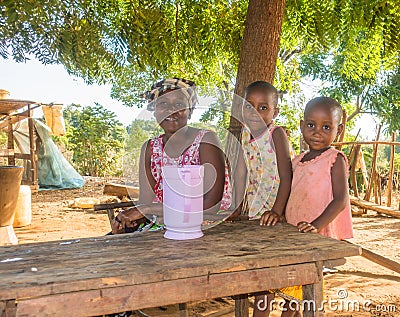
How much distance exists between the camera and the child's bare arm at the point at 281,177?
2.26m

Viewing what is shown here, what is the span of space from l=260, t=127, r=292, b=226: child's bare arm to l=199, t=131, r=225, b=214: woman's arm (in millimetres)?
296

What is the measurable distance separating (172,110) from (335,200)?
0.97 meters

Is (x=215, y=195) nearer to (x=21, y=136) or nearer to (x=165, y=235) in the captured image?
(x=165, y=235)

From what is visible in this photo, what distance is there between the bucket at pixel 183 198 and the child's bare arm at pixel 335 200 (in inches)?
22.0

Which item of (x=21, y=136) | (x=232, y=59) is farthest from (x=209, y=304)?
(x=21, y=136)

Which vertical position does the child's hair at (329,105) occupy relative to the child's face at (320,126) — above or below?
above

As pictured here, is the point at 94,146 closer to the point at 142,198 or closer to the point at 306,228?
the point at 142,198

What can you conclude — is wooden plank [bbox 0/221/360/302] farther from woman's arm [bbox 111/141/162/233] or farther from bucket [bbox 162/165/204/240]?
woman's arm [bbox 111/141/162/233]

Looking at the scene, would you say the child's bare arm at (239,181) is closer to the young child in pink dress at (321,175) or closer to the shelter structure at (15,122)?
the young child in pink dress at (321,175)

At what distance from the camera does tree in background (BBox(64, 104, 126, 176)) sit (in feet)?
46.8

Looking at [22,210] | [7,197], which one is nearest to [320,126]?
[7,197]

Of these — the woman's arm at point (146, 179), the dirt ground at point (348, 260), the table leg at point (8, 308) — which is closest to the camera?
the table leg at point (8, 308)

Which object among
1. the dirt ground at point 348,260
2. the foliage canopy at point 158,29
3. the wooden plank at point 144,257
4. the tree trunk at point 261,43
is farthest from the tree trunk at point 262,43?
the dirt ground at point 348,260

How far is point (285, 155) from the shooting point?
2393mm
